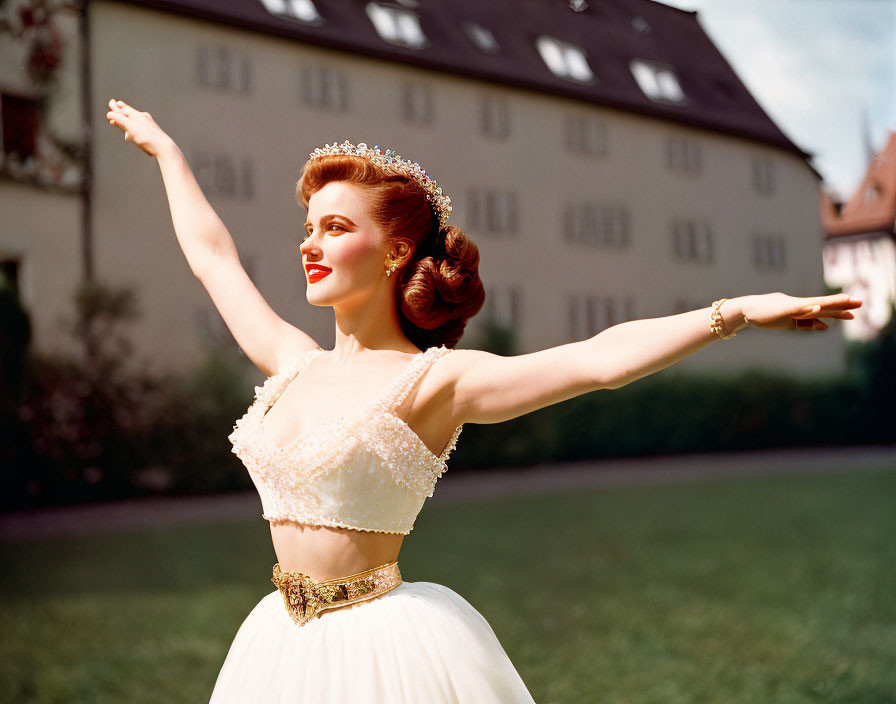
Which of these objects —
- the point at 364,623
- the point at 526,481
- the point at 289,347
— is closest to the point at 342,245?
the point at 289,347

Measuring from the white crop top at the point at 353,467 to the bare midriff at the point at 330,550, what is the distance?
0.02 meters

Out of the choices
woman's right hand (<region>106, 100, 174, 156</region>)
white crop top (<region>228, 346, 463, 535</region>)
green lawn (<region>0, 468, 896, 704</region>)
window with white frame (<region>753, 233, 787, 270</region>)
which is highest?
window with white frame (<region>753, 233, 787, 270</region>)

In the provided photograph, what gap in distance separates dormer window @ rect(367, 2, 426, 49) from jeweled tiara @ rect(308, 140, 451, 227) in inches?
125

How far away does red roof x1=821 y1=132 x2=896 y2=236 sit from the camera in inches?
188

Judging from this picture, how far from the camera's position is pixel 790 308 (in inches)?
50.6

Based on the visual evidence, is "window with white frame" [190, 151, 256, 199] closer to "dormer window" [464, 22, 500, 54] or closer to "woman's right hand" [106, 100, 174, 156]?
"dormer window" [464, 22, 500, 54]

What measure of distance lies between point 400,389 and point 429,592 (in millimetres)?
344

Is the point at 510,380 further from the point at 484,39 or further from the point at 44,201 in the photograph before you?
the point at 44,201

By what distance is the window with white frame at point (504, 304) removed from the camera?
5246 millimetres

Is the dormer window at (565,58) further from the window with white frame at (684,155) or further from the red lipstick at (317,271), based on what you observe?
the red lipstick at (317,271)

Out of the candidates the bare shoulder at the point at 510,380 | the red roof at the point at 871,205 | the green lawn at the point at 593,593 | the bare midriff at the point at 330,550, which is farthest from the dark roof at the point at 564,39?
the bare midriff at the point at 330,550

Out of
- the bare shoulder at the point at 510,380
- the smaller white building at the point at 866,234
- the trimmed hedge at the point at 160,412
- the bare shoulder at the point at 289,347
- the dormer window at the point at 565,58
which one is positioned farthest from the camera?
the trimmed hedge at the point at 160,412

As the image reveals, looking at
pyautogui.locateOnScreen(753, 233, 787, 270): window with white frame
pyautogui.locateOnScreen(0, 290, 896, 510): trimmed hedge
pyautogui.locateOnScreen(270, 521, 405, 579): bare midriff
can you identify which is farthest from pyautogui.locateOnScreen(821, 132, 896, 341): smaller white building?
pyautogui.locateOnScreen(270, 521, 405, 579): bare midriff

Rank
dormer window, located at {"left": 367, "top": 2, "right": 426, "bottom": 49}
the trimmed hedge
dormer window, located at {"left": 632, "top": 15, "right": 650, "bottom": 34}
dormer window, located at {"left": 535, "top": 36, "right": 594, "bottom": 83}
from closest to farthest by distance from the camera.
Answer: dormer window, located at {"left": 632, "top": 15, "right": 650, "bottom": 34} → dormer window, located at {"left": 367, "top": 2, "right": 426, "bottom": 49} → dormer window, located at {"left": 535, "top": 36, "right": 594, "bottom": 83} → the trimmed hedge
